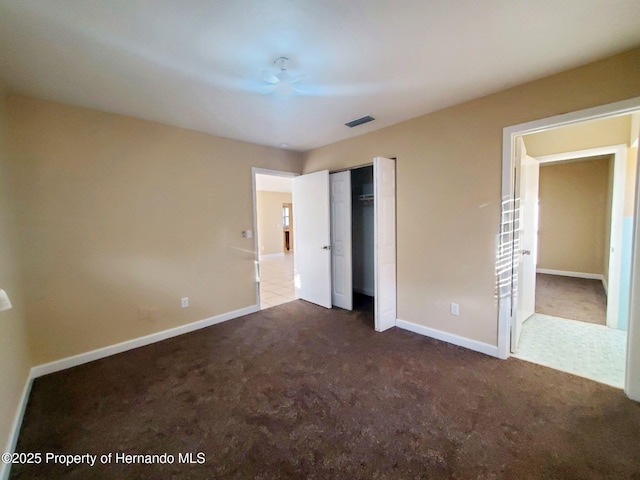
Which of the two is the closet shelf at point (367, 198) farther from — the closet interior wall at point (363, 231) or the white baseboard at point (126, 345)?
the white baseboard at point (126, 345)

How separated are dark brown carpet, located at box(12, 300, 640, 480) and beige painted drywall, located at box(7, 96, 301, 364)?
0.49 metres

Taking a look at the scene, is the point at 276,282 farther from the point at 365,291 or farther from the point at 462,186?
the point at 462,186

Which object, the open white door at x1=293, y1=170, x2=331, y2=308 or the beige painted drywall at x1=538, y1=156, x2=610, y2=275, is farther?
the beige painted drywall at x1=538, y1=156, x2=610, y2=275

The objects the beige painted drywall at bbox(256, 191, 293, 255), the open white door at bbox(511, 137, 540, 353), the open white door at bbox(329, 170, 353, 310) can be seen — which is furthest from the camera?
the beige painted drywall at bbox(256, 191, 293, 255)

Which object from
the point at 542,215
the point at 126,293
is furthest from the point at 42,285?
the point at 542,215

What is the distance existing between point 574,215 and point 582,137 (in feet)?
11.8

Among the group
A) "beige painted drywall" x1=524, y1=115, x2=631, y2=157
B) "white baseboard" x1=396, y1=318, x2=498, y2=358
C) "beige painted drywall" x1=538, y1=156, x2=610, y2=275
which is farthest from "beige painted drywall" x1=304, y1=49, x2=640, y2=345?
"beige painted drywall" x1=538, y1=156, x2=610, y2=275

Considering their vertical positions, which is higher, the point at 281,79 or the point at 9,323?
the point at 281,79

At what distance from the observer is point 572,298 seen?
4.33m

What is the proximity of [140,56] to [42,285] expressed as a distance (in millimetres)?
2204

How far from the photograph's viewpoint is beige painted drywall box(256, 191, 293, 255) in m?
9.44

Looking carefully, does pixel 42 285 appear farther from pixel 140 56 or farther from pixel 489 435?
pixel 489 435

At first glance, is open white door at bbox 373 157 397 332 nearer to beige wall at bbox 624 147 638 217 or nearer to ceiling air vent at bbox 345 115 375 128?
ceiling air vent at bbox 345 115 375 128

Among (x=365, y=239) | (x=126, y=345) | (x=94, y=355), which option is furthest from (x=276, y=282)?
(x=94, y=355)
